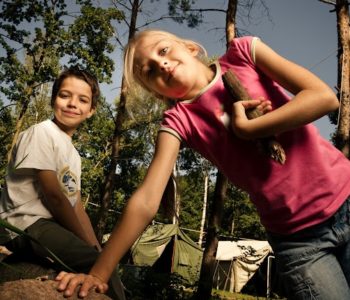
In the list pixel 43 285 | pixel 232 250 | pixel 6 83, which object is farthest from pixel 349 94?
pixel 232 250

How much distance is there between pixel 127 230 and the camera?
1405 mm

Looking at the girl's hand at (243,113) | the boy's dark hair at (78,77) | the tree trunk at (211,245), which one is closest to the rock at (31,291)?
the girl's hand at (243,113)

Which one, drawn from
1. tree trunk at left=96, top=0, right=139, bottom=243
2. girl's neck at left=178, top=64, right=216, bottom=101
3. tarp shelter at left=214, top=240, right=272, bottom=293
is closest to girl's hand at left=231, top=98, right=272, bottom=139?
girl's neck at left=178, top=64, right=216, bottom=101

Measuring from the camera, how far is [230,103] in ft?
5.51

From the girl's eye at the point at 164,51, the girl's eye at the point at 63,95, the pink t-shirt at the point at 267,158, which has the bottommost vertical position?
the pink t-shirt at the point at 267,158

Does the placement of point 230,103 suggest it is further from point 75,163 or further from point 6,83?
point 6,83

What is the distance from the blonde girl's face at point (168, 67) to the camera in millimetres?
1771

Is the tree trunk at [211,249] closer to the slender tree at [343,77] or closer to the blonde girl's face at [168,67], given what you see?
the slender tree at [343,77]

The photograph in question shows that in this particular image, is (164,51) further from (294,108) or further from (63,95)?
(63,95)

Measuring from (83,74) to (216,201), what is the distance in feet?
19.8

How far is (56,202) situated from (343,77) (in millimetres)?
5962

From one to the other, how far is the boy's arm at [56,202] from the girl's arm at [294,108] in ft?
3.60

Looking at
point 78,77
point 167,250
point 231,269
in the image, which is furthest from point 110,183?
point 231,269

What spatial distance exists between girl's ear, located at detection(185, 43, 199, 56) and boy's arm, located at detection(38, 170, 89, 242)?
3.39ft
